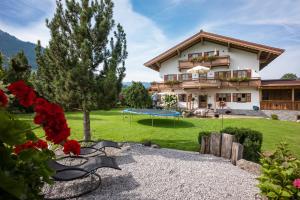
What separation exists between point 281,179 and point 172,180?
2199 millimetres

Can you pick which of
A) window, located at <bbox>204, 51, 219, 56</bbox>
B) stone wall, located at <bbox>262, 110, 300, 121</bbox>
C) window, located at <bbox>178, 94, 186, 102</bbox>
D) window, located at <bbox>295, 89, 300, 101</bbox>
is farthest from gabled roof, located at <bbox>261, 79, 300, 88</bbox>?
window, located at <bbox>178, 94, 186, 102</bbox>

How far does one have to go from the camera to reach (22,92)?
2209 mm

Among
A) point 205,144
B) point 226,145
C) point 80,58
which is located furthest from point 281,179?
point 80,58

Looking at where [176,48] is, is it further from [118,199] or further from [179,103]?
[118,199]

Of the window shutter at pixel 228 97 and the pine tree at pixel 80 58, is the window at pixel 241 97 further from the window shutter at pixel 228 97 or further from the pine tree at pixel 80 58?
the pine tree at pixel 80 58

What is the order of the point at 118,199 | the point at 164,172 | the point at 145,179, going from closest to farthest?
1. the point at 118,199
2. the point at 145,179
3. the point at 164,172

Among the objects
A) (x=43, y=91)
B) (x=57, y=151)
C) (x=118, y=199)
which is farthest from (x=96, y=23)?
(x=118, y=199)

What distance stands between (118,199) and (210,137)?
4.45 meters

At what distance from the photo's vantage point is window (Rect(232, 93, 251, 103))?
26.5 m

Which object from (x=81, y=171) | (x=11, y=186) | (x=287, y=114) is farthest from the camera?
(x=287, y=114)

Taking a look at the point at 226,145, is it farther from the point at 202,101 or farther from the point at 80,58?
the point at 202,101

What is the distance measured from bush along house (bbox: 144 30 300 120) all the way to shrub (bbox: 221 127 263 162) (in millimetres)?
19208

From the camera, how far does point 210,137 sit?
7.62 m

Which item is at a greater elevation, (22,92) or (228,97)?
(228,97)
